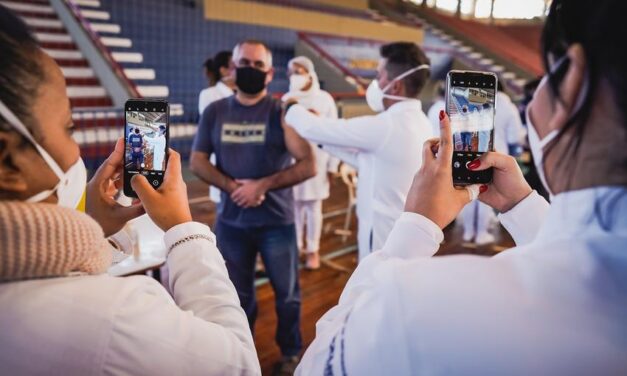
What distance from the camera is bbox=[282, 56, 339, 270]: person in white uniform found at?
13.6 ft

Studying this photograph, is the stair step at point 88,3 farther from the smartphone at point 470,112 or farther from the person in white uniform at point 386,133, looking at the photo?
the smartphone at point 470,112

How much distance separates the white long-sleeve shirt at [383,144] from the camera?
6.91ft

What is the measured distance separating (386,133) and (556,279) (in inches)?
61.4

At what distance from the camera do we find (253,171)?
2455 millimetres

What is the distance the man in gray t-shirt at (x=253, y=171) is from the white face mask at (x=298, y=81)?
5.71 ft

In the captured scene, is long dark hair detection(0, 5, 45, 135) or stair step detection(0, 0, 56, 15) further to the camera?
stair step detection(0, 0, 56, 15)

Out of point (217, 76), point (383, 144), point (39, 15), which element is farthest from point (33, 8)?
point (383, 144)

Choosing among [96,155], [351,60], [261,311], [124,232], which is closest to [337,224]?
[261,311]

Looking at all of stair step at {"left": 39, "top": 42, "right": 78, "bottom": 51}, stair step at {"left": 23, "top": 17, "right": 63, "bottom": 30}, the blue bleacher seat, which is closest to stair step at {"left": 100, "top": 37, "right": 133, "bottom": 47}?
the blue bleacher seat

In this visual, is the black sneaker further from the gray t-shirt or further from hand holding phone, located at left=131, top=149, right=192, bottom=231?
hand holding phone, located at left=131, top=149, right=192, bottom=231

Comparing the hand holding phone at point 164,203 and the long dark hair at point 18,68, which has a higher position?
the long dark hair at point 18,68

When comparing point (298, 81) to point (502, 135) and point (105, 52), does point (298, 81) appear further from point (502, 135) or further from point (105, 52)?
point (105, 52)

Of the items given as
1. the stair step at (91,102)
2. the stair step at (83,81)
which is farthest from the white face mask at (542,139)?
the stair step at (83,81)

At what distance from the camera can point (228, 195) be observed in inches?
97.6
